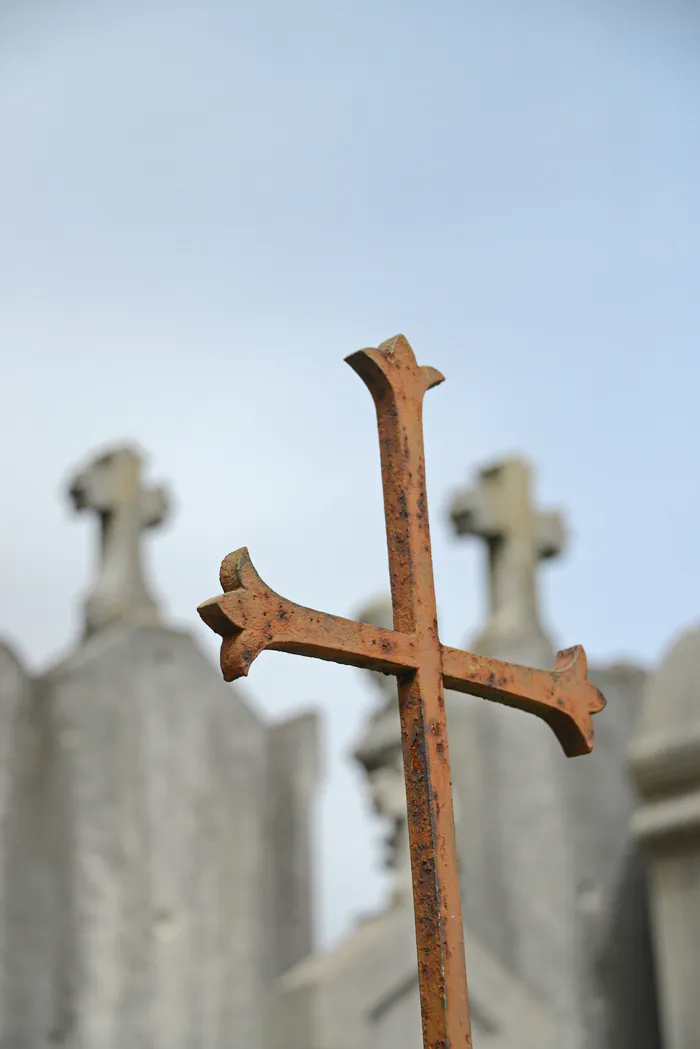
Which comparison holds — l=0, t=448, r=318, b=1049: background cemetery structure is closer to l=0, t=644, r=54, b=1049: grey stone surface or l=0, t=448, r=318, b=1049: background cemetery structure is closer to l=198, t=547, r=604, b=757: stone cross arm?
l=0, t=644, r=54, b=1049: grey stone surface

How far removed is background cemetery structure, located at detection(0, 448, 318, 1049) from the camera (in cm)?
537

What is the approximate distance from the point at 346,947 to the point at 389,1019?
0.25 meters

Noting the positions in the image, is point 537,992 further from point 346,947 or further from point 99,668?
point 99,668

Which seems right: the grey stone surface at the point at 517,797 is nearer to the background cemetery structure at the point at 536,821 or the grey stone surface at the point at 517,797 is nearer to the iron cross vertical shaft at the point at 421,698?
the background cemetery structure at the point at 536,821

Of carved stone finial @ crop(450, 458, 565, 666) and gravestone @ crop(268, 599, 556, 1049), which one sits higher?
carved stone finial @ crop(450, 458, 565, 666)

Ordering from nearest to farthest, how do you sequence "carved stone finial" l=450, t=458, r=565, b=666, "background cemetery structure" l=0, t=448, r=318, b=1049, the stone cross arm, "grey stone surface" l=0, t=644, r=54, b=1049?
the stone cross arm → "grey stone surface" l=0, t=644, r=54, b=1049 → "background cemetery structure" l=0, t=448, r=318, b=1049 → "carved stone finial" l=450, t=458, r=565, b=666

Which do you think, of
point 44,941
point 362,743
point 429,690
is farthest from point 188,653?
point 429,690

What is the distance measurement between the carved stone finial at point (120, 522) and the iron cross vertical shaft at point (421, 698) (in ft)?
12.7

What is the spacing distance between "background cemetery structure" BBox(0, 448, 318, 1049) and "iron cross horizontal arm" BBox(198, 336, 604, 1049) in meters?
3.27

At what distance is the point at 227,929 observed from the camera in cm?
584

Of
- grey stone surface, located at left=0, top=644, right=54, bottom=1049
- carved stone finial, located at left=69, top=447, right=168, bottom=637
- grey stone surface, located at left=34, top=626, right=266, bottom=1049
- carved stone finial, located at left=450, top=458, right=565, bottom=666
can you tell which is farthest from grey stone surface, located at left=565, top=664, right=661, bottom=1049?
grey stone surface, located at left=0, top=644, right=54, bottom=1049

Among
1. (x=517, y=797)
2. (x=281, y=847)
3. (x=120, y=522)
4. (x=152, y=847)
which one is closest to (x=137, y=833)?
(x=152, y=847)

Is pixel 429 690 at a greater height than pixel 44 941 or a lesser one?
lesser

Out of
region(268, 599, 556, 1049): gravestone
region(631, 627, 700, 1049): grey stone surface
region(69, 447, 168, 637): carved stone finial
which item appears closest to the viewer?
region(268, 599, 556, 1049): gravestone
